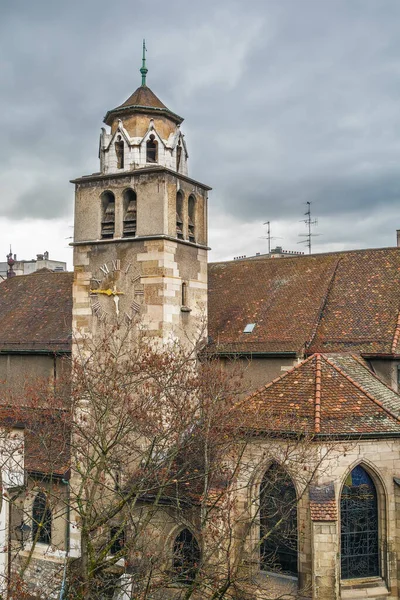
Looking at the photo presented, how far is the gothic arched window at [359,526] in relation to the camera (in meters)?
16.7

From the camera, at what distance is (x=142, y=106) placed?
23.0 meters

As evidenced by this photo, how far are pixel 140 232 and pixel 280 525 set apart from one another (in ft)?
36.6

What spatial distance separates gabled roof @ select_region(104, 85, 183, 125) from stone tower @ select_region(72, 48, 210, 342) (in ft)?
0.12

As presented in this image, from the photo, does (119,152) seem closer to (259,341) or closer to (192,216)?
(192,216)

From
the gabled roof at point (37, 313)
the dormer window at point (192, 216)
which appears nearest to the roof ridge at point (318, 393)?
the dormer window at point (192, 216)

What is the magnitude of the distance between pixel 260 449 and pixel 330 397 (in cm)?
250

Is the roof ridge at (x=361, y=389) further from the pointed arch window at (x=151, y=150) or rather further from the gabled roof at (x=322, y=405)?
the pointed arch window at (x=151, y=150)

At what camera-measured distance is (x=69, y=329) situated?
26859 mm

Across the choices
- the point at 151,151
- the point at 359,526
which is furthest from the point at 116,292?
the point at 359,526

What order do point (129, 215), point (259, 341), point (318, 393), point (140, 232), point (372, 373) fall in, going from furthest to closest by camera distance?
point (259, 341) → point (129, 215) → point (140, 232) → point (372, 373) → point (318, 393)

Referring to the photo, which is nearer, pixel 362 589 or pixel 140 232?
pixel 362 589

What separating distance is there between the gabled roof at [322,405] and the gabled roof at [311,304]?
3327mm

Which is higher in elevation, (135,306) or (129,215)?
(129,215)

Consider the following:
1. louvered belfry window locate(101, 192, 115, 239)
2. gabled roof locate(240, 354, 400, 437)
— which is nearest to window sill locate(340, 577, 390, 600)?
gabled roof locate(240, 354, 400, 437)
